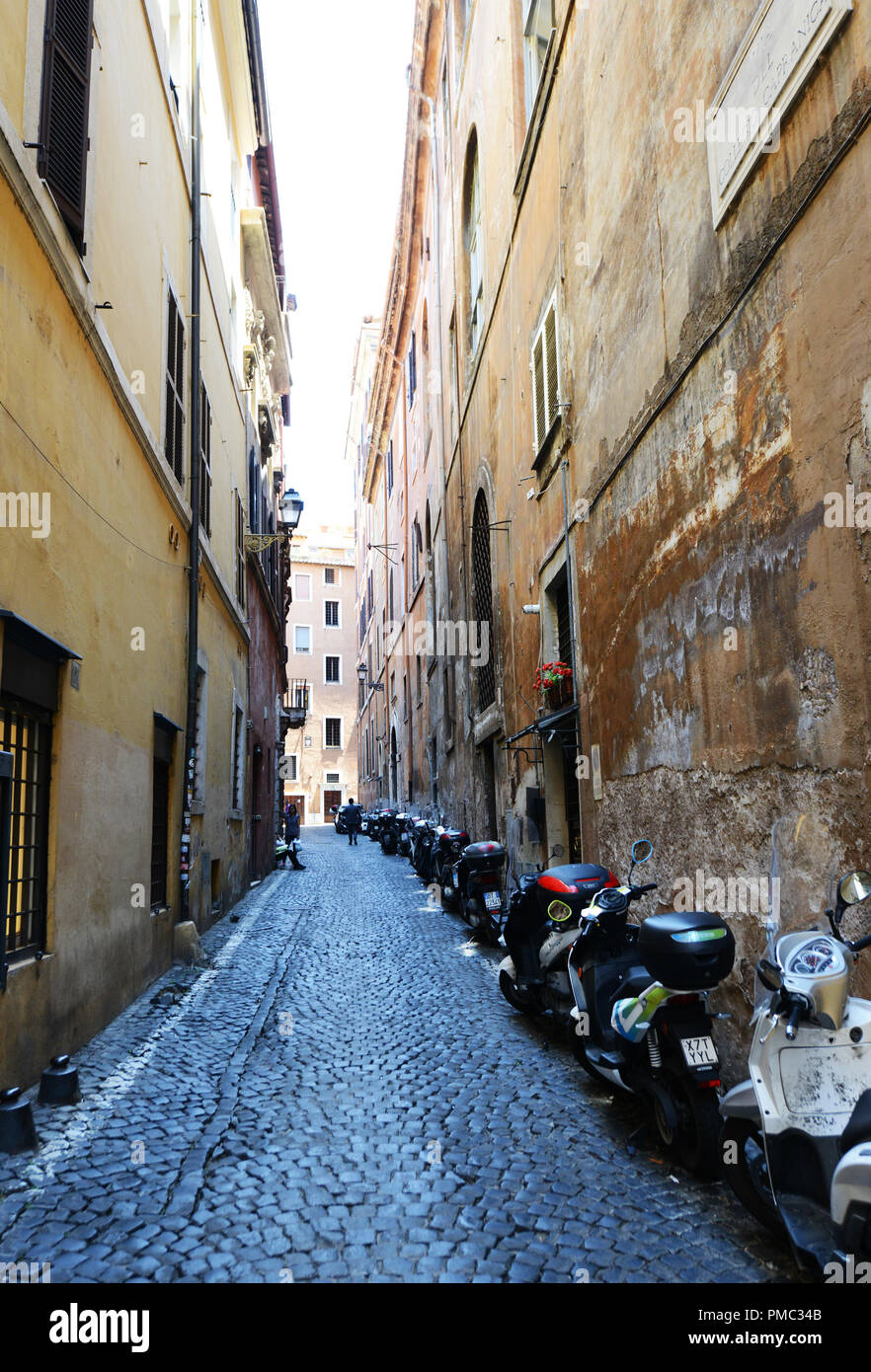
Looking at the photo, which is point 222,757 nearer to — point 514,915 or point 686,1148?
point 514,915

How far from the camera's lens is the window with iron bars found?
457cm

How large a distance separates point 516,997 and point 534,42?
32.6 feet

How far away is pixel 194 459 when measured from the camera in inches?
365

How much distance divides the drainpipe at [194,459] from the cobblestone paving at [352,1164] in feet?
7.31

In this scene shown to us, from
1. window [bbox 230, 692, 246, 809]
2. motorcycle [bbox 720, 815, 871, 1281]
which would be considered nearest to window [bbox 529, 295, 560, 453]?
window [bbox 230, 692, 246, 809]

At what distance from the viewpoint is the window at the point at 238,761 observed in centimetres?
1289

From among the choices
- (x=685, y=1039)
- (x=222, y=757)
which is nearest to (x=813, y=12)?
(x=685, y=1039)

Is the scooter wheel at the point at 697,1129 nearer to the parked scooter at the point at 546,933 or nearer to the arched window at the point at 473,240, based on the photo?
the parked scooter at the point at 546,933

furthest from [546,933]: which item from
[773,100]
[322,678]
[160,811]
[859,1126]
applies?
[322,678]

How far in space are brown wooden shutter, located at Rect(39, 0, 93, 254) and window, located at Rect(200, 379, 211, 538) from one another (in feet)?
15.5

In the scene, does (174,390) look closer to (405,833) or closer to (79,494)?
(79,494)

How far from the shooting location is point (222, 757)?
11.7 metres

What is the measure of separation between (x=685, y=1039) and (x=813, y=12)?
3.88m

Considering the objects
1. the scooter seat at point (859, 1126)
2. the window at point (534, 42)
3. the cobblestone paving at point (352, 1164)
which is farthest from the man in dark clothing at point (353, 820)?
the scooter seat at point (859, 1126)
